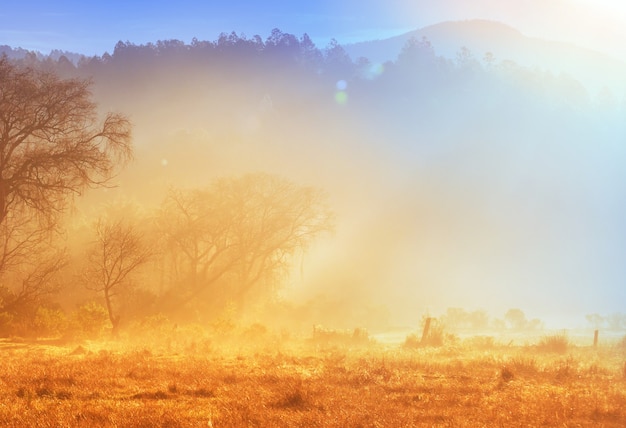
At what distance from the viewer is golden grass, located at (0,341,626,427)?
9008 millimetres

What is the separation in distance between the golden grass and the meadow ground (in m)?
0.03

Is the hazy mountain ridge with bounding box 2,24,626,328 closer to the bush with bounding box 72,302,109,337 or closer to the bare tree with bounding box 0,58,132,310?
the bush with bounding box 72,302,109,337

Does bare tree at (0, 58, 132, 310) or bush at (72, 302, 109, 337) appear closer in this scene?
bare tree at (0, 58, 132, 310)

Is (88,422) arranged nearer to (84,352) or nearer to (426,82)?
(84,352)

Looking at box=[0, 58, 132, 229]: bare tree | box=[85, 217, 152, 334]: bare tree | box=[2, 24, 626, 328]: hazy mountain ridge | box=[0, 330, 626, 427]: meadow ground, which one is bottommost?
box=[0, 330, 626, 427]: meadow ground

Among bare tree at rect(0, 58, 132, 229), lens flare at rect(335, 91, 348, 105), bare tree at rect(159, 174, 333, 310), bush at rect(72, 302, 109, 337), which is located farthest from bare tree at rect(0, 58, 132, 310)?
lens flare at rect(335, 91, 348, 105)

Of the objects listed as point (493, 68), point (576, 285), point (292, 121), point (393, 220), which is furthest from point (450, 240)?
point (493, 68)

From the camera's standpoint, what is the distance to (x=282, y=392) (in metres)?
11.4

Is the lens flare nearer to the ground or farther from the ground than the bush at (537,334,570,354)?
farther from the ground

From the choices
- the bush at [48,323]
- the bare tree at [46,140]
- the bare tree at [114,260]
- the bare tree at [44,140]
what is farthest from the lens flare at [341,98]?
the bare tree at [44,140]

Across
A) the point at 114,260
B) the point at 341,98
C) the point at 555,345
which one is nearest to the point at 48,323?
the point at 114,260

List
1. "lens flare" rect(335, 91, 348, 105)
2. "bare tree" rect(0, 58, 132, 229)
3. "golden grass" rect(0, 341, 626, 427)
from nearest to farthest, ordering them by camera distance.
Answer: "golden grass" rect(0, 341, 626, 427) < "bare tree" rect(0, 58, 132, 229) < "lens flare" rect(335, 91, 348, 105)

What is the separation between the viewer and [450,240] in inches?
4392

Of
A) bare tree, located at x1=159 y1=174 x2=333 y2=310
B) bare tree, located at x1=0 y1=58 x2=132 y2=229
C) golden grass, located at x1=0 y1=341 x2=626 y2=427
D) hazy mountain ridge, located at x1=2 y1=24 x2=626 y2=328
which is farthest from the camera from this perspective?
hazy mountain ridge, located at x1=2 y1=24 x2=626 y2=328
